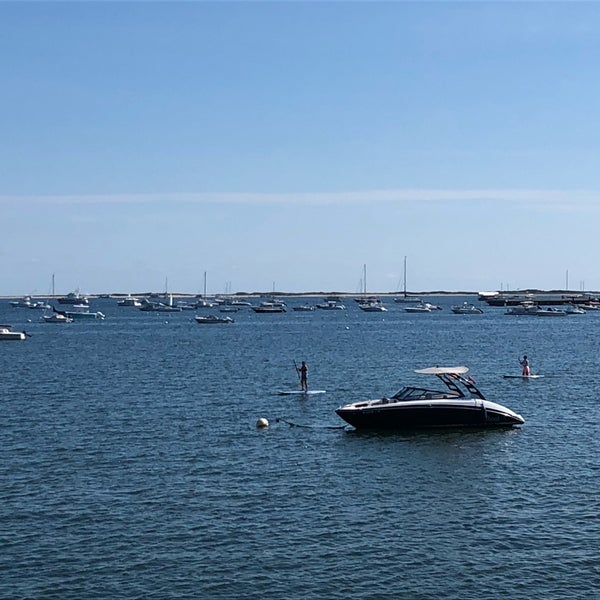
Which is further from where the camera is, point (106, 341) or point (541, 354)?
point (106, 341)

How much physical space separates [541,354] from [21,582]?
98.1 meters

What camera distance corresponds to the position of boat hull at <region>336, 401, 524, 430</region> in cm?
5334

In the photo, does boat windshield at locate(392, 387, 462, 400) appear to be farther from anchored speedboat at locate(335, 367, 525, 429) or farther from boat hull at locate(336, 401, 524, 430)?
boat hull at locate(336, 401, 524, 430)

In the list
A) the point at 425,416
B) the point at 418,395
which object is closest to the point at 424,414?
the point at 425,416

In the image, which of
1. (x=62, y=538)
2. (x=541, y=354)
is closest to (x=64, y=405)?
(x=62, y=538)

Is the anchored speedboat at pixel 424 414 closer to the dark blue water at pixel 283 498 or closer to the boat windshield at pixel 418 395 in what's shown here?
the boat windshield at pixel 418 395

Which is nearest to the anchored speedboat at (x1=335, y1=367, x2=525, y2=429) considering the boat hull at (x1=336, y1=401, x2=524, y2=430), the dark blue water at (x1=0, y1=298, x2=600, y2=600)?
the boat hull at (x1=336, y1=401, x2=524, y2=430)

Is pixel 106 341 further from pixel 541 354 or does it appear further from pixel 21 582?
pixel 21 582

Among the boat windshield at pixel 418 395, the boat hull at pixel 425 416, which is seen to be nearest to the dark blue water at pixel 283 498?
the boat hull at pixel 425 416

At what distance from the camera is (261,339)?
156250 mm

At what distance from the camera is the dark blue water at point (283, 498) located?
2831 centimetres

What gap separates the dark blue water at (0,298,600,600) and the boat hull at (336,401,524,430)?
3.46 feet

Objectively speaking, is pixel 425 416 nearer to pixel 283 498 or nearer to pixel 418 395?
pixel 418 395

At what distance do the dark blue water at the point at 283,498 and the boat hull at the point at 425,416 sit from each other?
3.46 ft
